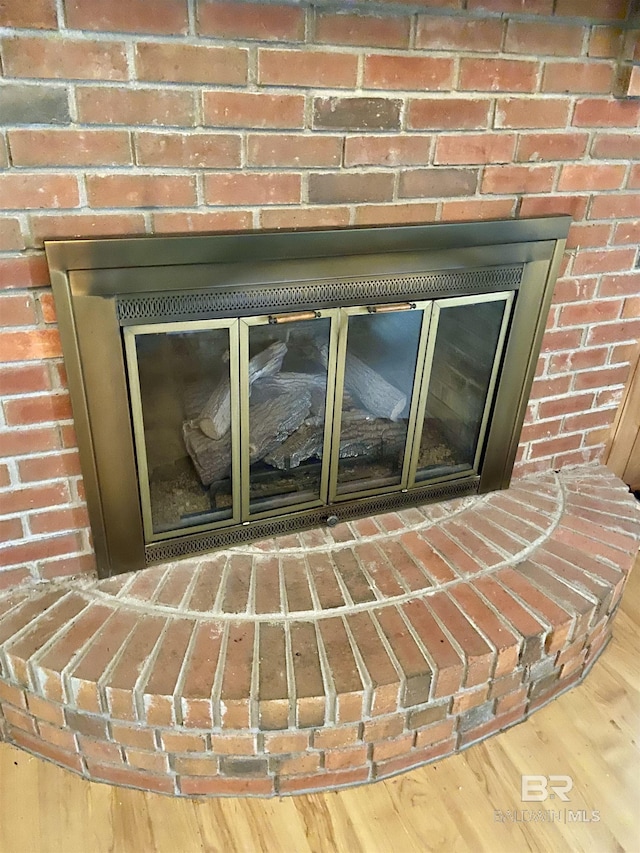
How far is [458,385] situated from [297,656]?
768mm

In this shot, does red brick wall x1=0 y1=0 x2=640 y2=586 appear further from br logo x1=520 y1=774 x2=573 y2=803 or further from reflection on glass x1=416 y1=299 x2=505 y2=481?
br logo x1=520 y1=774 x2=573 y2=803

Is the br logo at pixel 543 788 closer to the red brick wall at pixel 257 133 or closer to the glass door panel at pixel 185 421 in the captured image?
the glass door panel at pixel 185 421

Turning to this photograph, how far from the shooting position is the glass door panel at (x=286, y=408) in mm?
1421

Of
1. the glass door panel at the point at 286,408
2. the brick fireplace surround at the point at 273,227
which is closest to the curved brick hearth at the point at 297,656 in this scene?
the brick fireplace surround at the point at 273,227

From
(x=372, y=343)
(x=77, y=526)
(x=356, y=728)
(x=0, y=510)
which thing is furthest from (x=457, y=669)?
(x=0, y=510)

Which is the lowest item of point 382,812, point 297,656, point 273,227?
point 382,812

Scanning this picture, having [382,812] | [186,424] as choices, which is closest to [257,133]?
[186,424]

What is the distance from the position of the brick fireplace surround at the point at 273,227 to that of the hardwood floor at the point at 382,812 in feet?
0.14

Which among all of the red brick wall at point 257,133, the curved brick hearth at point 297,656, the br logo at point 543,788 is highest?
the red brick wall at point 257,133

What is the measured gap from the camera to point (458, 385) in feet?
5.51

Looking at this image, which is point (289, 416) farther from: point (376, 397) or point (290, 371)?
point (376, 397)

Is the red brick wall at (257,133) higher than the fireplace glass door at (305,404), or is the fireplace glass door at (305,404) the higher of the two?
the red brick wall at (257,133)

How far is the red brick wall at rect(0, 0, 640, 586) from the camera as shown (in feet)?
3.51

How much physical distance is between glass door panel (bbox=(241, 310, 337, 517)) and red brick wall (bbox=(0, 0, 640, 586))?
0.24 m
